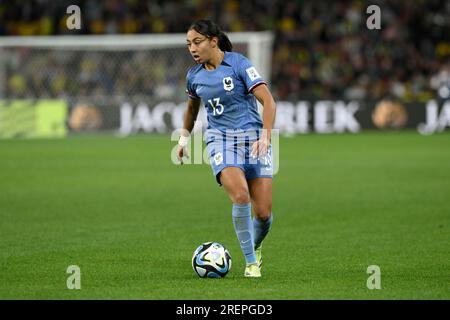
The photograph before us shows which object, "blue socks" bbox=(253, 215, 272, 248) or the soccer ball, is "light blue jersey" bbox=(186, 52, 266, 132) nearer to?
"blue socks" bbox=(253, 215, 272, 248)

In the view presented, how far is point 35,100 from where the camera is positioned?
27.7 m

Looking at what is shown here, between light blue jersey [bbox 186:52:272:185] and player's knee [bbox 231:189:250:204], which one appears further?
light blue jersey [bbox 186:52:272:185]

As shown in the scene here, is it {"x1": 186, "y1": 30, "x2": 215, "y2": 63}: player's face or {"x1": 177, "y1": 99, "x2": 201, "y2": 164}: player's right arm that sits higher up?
{"x1": 186, "y1": 30, "x2": 215, "y2": 63}: player's face

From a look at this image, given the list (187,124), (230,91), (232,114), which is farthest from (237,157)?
(187,124)

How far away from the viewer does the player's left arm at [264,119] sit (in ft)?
27.0

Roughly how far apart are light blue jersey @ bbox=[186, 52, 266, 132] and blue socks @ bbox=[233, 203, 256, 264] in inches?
27.6

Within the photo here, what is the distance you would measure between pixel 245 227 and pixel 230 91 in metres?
1.15

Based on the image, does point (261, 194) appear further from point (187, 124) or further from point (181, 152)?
point (187, 124)

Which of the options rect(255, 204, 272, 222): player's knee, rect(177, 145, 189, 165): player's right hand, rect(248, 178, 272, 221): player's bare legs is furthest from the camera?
rect(177, 145, 189, 165): player's right hand

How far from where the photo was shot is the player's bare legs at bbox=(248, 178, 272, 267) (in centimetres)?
862

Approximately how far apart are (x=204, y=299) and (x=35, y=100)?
2117cm

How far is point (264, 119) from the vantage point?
8.38m

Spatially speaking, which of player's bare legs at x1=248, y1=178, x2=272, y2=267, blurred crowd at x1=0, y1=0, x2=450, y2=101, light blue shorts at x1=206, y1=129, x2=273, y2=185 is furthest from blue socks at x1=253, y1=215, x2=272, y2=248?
blurred crowd at x1=0, y1=0, x2=450, y2=101

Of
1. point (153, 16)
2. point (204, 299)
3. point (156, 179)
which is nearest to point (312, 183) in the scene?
point (156, 179)
